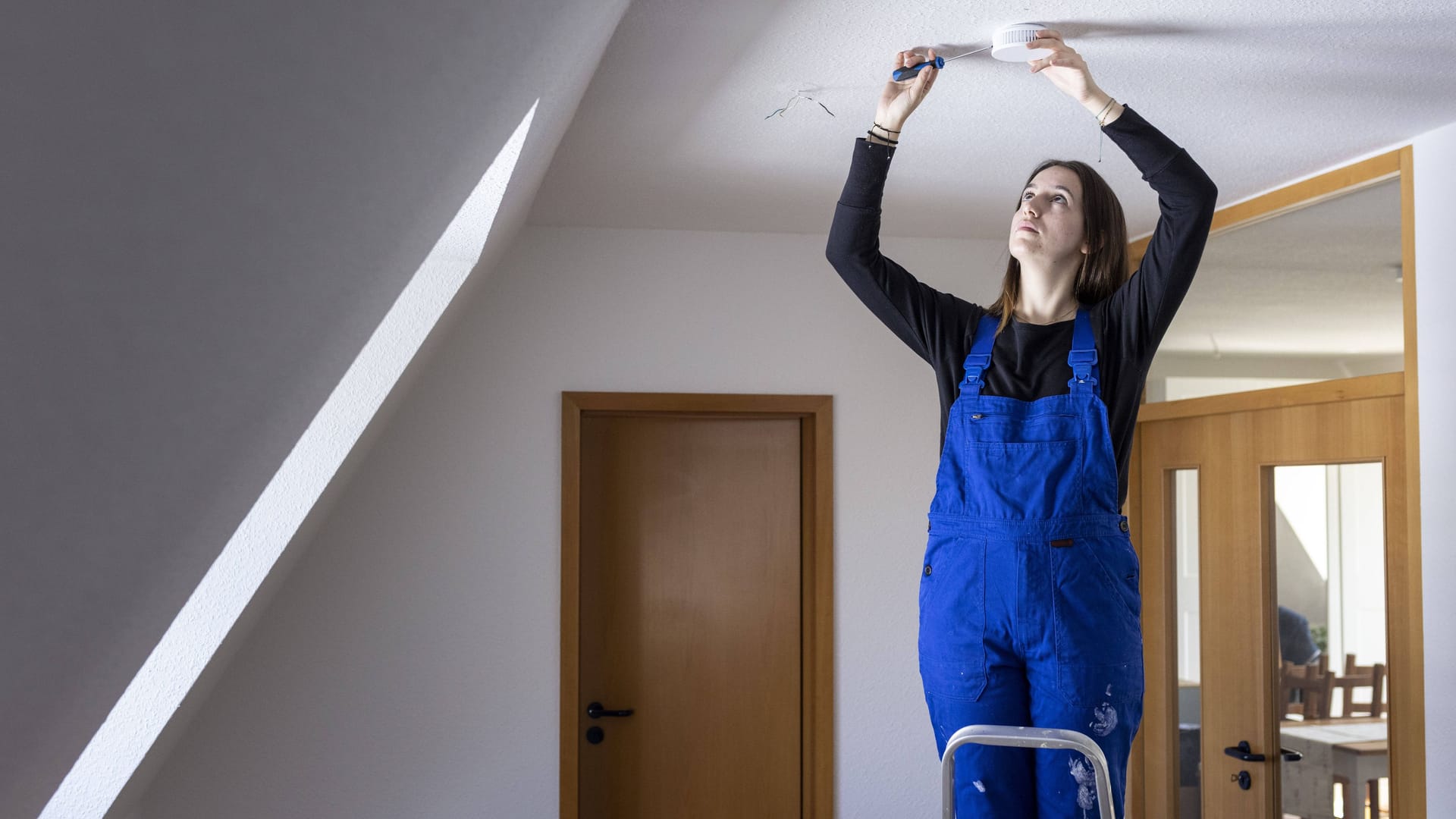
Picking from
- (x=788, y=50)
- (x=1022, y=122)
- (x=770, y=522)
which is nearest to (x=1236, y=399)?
(x=1022, y=122)

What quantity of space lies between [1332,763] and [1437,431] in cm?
88

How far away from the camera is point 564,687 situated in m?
3.26

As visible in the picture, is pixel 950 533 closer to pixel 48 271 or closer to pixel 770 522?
pixel 48 271

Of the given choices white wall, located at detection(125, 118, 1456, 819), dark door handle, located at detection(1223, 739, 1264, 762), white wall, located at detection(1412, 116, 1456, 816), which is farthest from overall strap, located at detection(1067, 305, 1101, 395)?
dark door handle, located at detection(1223, 739, 1264, 762)

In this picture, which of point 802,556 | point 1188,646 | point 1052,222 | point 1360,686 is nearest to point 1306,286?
point 1360,686

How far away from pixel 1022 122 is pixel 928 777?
2.03 meters

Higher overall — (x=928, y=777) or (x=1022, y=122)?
(x=1022, y=122)

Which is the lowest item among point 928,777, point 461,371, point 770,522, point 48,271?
point 928,777

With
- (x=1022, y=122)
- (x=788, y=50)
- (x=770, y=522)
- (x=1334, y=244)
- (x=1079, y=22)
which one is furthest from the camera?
(x=770, y=522)

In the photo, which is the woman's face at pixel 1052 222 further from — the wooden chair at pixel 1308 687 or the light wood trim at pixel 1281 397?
the wooden chair at pixel 1308 687

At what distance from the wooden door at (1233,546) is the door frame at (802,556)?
94cm

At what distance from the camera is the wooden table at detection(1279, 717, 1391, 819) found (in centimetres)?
254

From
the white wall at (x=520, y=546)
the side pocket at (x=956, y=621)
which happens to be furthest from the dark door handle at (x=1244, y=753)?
the side pocket at (x=956, y=621)

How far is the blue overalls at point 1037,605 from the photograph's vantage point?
1.44 meters
